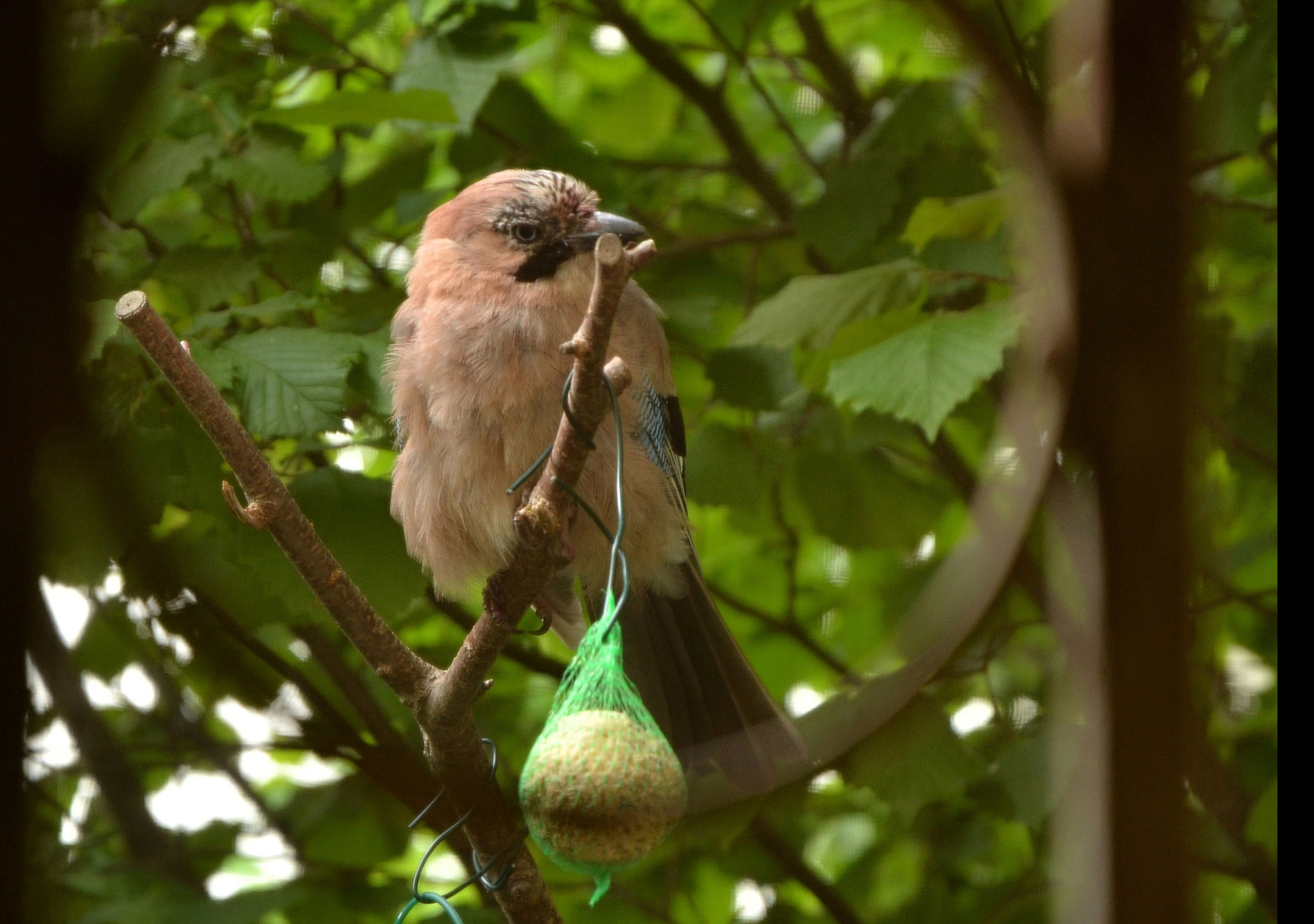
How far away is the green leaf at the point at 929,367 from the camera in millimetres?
2584

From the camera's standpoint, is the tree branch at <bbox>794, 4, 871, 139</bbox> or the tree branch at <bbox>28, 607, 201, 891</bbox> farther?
the tree branch at <bbox>794, 4, 871, 139</bbox>

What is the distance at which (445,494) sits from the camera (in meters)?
2.80

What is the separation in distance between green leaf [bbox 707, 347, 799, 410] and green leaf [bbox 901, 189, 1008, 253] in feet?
1.71

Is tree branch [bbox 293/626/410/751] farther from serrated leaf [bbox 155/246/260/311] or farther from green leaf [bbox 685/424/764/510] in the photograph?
green leaf [bbox 685/424/764/510]

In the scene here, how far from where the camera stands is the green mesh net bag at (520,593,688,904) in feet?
5.83

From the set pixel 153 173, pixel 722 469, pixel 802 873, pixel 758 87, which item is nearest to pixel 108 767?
pixel 153 173

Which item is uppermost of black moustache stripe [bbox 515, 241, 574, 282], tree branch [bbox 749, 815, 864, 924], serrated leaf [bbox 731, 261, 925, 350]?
black moustache stripe [bbox 515, 241, 574, 282]

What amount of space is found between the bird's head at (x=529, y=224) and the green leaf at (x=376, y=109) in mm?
272

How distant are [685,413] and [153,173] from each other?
166 centimetres

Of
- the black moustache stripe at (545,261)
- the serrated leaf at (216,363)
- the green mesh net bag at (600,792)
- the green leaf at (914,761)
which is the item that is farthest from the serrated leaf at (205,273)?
the green leaf at (914,761)

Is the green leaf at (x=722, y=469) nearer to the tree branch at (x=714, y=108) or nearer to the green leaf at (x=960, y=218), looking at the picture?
the green leaf at (x=960, y=218)

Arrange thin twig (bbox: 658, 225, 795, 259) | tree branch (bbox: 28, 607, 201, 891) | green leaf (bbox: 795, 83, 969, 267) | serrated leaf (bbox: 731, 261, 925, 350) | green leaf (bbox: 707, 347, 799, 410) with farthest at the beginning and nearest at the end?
1. thin twig (bbox: 658, 225, 795, 259)
2. green leaf (bbox: 795, 83, 969, 267)
3. green leaf (bbox: 707, 347, 799, 410)
4. serrated leaf (bbox: 731, 261, 925, 350)
5. tree branch (bbox: 28, 607, 201, 891)

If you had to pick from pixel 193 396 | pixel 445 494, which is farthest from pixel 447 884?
pixel 193 396

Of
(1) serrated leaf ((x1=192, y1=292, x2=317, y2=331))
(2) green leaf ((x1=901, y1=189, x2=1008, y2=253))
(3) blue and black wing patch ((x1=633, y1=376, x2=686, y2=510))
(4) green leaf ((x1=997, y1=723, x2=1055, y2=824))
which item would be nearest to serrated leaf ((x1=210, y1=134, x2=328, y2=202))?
(1) serrated leaf ((x1=192, y1=292, x2=317, y2=331))
